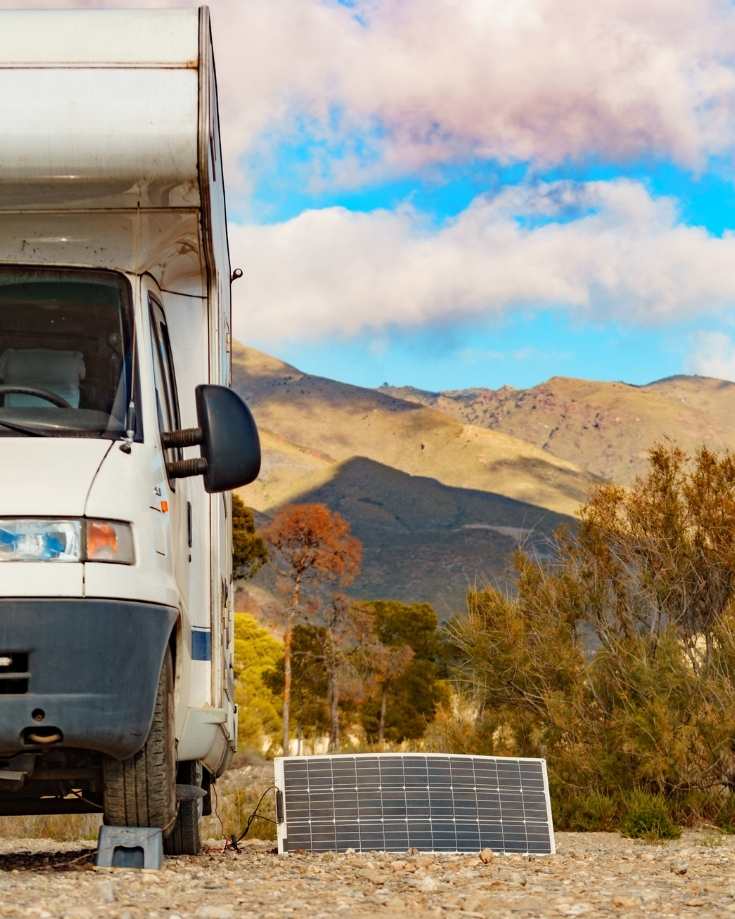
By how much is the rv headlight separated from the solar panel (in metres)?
4.24

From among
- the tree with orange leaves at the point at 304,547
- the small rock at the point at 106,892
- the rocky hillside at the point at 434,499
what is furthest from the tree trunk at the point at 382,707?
the small rock at the point at 106,892

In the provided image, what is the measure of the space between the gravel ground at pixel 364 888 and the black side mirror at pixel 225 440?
1.76 m

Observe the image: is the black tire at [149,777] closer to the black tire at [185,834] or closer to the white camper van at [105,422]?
the white camper van at [105,422]

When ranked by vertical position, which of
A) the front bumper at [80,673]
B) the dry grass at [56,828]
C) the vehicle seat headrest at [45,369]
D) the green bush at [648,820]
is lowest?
the green bush at [648,820]

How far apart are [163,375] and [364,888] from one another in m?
2.69

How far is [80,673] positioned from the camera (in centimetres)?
572

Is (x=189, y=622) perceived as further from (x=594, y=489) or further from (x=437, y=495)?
(x=437, y=495)

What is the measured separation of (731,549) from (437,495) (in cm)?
12563

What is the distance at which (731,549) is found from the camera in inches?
676

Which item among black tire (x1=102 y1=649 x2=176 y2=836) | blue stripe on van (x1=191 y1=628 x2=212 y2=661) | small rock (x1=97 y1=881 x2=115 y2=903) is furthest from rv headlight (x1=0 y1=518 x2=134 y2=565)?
blue stripe on van (x1=191 y1=628 x2=212 y2=661)

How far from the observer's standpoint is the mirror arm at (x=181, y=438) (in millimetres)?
6688

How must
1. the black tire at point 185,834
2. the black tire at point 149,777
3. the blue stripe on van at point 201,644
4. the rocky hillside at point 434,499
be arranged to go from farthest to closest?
1. the rocky hillside at point 434,499
2. the black tire at point 185,834
3. the blue stripe on van at point 201,644
4. the black tire at point 149,777

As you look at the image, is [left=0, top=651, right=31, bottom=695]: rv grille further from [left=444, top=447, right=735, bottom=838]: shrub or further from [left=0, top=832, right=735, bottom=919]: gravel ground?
[left=444, top=447, right=735, bottom=838]: shrub

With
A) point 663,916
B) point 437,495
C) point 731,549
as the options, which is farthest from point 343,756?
point 437,495
